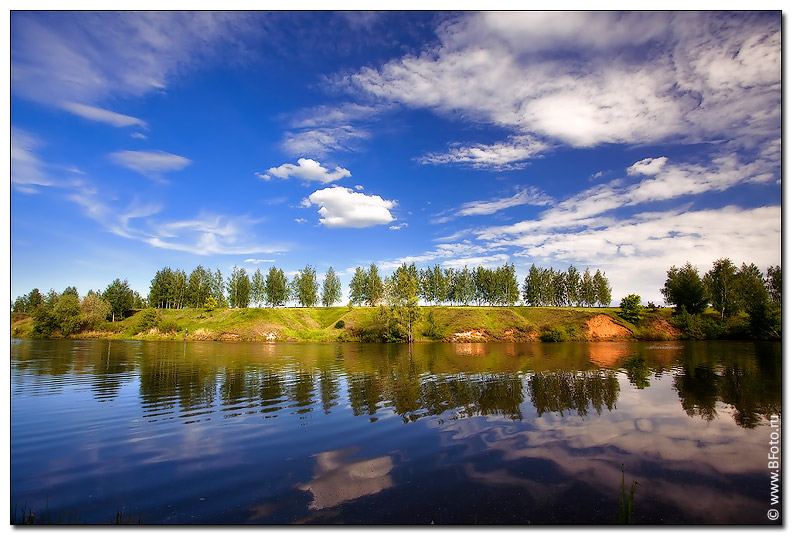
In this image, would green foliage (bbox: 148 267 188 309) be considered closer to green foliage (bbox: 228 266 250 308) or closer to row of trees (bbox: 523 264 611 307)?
green foliage (bbox: 228 266 250 308)

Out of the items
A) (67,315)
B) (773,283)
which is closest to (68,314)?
(67,315)

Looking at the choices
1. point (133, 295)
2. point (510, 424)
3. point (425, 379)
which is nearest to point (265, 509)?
point (510, 424)

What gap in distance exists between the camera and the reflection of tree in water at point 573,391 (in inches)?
1024

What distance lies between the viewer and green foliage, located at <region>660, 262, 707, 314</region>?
421 ft

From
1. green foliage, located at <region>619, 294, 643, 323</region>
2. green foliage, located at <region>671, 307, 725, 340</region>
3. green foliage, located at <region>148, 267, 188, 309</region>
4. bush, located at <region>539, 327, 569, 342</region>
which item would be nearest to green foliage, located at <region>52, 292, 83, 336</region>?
green foliage, located at <region>148, 267, 188, 309</region>

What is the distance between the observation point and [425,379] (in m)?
39.4

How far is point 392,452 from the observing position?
17109mm

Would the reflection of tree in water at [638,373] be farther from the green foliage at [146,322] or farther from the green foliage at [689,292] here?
the green foliage at [146,322]

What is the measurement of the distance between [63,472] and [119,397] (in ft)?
56.0

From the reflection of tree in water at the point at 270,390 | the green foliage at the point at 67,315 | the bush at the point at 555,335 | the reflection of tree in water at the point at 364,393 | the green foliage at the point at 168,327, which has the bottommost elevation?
the bush at the point at 555,335

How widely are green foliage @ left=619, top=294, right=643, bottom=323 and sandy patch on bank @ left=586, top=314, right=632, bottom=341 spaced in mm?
6468

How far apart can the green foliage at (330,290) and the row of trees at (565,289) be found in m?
86.8

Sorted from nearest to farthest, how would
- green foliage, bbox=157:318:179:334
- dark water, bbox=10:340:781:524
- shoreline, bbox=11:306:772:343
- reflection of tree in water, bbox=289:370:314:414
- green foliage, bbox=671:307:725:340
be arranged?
dark water, bbox=10:340:781:524
reflection of tree in water, bbox=289:370:314:414
green foliage, bbox=671:307:725:340
shoreline, bbox=11:306:772:343
green foliage, bbox=157:318:179:334

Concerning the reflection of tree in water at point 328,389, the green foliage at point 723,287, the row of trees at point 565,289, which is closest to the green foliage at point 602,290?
the row of trees at point 565,289
